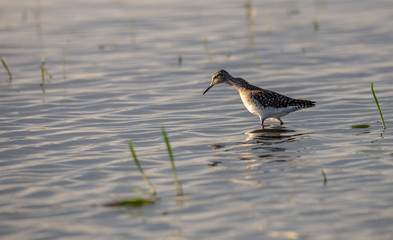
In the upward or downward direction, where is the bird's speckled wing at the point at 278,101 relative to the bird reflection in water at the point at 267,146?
upward

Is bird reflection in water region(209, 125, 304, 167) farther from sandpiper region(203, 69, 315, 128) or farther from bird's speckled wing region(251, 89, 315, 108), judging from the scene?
bird's speckled wing region(251, 89, 315, 108)

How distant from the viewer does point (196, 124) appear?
12.8 meters

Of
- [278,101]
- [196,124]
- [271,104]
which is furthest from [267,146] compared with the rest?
[196,124]

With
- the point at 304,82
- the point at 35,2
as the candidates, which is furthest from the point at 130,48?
the point at 35,2

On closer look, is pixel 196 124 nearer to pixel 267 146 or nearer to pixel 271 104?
pixel 271 104

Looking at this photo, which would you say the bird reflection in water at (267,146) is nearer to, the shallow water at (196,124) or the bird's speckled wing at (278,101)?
the shallow water at (196,124)

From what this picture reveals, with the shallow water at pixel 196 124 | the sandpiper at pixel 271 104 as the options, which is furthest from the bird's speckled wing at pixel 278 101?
the shallow water at pixel 196 124

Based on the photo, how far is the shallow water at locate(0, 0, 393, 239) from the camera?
7.61m

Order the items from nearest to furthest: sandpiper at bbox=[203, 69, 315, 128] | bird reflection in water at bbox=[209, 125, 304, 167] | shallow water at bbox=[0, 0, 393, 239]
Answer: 1. shallow water at bbox=[0, 0, 393, 239]
2. bird reflection in water at bbox=[209, 125, 304, 167]
3. sandpiper at bbox=[203, 69, 315, 128]

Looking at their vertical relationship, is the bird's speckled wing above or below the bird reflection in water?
above

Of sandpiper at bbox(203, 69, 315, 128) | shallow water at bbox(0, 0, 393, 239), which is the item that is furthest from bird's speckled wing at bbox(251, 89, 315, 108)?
shallow water at bbox(0, 0, 393, 239)

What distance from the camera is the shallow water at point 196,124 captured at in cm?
761

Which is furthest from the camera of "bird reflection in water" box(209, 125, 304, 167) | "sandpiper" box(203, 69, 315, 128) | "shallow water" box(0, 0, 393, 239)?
"sandpiper" box(203, 69, 315, 128)

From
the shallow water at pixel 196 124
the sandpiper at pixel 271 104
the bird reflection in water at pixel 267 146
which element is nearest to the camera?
the shallow water at pixel 196 124
